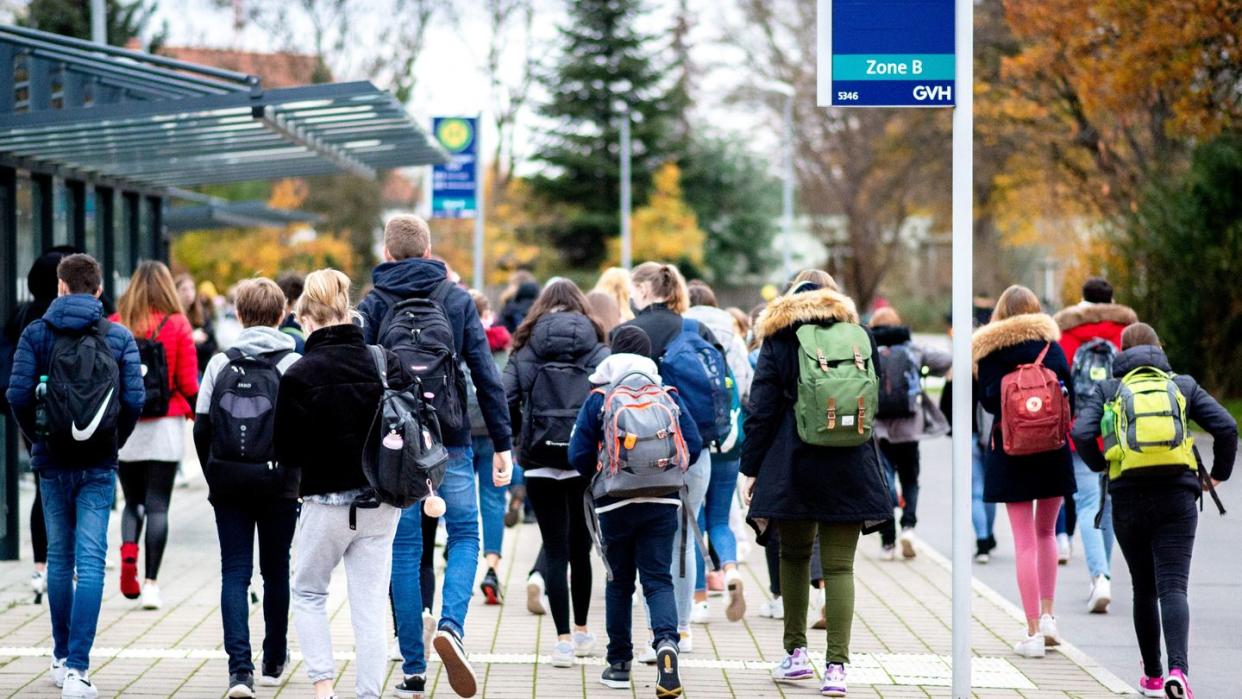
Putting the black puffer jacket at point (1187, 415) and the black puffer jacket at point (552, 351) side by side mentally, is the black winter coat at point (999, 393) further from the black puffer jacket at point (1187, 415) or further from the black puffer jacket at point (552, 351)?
the black puffer jacket at point (552, 351)

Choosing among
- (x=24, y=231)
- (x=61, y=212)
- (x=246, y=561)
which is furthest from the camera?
(x=61, y=212)

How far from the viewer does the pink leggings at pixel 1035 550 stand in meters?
7.89

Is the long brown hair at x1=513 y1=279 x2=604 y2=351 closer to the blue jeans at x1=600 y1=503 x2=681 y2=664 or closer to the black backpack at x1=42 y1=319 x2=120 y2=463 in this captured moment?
the blue jeans at x1=600 y1=503 x2=681 y2=664

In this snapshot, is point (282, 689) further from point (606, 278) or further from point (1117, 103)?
point (1117, 103)

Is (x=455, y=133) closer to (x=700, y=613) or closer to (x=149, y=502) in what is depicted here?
(x=149, y=502)

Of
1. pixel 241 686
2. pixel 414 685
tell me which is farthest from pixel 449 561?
pixel 241 686

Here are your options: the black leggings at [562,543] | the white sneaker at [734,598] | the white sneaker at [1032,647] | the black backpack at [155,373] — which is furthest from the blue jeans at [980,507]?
the black backpack at [155,373]

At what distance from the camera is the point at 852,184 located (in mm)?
47562

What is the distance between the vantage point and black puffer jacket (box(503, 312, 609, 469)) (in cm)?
768

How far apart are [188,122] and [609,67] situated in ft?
113

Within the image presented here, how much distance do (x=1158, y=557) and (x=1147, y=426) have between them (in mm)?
571

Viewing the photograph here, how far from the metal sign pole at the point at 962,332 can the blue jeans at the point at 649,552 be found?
4.00 ft

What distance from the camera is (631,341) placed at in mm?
7031

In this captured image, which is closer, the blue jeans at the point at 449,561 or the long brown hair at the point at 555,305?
the blue jeans at the point at 449,561
